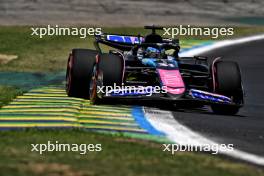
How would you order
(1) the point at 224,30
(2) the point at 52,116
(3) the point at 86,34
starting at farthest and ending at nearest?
(1) the point at 224,30 < (3) the point at 86,34 < (2) the point at 52,116

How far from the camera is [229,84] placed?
12094 millimetres

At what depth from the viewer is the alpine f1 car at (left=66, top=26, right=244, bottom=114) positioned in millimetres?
11609

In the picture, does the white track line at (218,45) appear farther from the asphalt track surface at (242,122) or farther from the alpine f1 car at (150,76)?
the alpine f1 car at (150,76)

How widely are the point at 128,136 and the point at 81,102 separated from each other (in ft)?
11.3

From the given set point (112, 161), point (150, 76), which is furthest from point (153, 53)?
point (112, 161)

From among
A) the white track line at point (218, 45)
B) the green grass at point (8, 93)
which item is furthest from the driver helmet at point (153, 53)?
the white track line at point (218, 45)

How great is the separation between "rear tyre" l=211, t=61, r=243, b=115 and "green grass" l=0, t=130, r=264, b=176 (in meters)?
3.88

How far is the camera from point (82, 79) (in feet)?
42.9

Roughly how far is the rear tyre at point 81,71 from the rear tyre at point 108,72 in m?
1.14

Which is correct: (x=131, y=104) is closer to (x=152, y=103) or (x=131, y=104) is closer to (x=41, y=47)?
(x=152, y=103)

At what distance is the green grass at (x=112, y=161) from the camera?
6.68 meters

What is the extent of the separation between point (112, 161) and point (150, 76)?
17.3 ft

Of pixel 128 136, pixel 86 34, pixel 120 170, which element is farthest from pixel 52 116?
pixel 86 34

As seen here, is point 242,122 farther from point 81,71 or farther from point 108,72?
point 81,71
